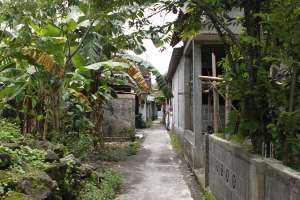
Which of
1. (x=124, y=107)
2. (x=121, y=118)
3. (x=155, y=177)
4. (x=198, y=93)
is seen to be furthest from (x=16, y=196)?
→ (x=124, y=107)

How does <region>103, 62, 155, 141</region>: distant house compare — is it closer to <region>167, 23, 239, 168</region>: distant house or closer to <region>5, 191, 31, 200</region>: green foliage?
<region>167, 23, 239, 168</region>: distant house

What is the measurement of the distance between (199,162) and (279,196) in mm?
7325

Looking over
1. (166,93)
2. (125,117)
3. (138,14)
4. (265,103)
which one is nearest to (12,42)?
(138,14)

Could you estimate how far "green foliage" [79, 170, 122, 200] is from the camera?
7.19 m

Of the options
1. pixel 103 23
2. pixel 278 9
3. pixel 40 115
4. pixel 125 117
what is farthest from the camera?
pixel 125 117

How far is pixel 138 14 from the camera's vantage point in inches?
211

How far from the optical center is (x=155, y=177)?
33.7ft

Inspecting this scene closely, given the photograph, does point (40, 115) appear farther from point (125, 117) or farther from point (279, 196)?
point (125, 117)

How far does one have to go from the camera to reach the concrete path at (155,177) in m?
8.27

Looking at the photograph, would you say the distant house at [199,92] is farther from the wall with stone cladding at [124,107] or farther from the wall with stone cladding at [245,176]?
the wall with stone cladding at [124,107]

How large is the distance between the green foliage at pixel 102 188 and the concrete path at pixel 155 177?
0.21m

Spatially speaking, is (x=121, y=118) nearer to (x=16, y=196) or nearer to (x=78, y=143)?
(x=78, y=143)

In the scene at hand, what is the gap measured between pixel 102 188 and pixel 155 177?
7.87 ft

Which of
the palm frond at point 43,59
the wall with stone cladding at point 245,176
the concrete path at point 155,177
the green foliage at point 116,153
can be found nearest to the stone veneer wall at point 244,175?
the wall with stone cladding at point 245,176
